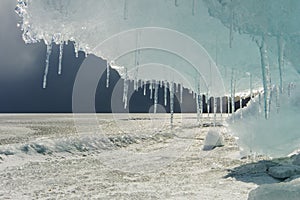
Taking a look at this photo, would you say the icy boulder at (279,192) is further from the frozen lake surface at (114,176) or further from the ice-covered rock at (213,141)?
the ice-covered rock at (213,141)

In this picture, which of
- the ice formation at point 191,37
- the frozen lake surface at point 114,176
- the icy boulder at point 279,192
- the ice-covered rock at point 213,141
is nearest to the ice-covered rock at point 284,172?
the frozen lake surface at point 114,176

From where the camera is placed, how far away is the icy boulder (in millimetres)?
4543

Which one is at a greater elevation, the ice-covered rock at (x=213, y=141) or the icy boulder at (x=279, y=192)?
the icy boulder at (x=279, y=192)

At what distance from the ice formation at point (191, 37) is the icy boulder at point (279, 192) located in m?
2.63

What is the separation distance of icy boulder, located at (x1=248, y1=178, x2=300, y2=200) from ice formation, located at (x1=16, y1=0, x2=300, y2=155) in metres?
2.63

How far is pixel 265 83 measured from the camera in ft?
23.3

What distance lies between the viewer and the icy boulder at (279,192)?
454 centimetres

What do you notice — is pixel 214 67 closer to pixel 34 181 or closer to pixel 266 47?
pixel 266 47

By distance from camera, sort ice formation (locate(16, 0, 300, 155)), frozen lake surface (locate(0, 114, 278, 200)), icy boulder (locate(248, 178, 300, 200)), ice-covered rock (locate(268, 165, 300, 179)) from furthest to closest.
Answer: ice-covered rock (locate(268, 165, 300, 179)) → frozen lake surface (locate(0, 114, 278, 200)) → ice formation (locate(16, 0, 300, 155)) → icy boulder (locate(248, 178, 300, 200))

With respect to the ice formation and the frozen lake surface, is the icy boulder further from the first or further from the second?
the ice formation

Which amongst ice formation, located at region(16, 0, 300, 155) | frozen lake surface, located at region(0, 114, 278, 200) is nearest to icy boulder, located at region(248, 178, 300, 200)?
frozen lake surface, located at region(0, 114, 278, 200)

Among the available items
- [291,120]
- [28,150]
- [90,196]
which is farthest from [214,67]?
[28,150]

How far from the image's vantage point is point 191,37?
7.64 metres

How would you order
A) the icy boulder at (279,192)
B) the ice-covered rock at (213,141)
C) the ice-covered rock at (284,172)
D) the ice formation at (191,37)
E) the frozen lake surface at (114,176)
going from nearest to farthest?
the icy boulder at (279,192) → the ice formation at (191,37) → the frozen lake surface at (114,176) → the ice-covered rock at (284,172) → the ice-covered rock at (213,141)
